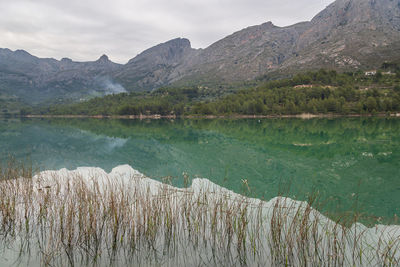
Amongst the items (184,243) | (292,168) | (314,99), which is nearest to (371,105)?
(314,99)

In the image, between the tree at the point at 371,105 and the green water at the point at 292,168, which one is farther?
the tree at the point at 371,105

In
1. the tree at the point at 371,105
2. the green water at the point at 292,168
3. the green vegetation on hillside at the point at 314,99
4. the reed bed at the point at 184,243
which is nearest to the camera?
the reed bed at the point at 184,243

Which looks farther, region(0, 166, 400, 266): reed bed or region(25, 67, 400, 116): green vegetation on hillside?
region(25, 67, 400, 116): green vegetation on hillside

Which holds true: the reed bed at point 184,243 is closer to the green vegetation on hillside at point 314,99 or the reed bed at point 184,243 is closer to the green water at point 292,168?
the green water at point 292,168

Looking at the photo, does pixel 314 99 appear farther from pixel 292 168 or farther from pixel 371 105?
pixel 292 168

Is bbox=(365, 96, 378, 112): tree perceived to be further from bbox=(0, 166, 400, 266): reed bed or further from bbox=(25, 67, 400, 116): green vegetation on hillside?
bbox=(0, 166, 400, 266): reed bed

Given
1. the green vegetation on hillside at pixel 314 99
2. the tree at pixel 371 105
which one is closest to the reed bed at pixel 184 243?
the tree at pixel 371 105

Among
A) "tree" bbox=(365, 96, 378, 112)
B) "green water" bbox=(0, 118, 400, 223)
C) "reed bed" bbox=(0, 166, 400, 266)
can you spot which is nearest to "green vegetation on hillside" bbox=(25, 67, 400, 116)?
"tree" bbox=(365, 96, 378, 112)

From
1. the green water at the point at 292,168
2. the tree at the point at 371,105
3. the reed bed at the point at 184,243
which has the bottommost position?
the green water at the point at 292,168

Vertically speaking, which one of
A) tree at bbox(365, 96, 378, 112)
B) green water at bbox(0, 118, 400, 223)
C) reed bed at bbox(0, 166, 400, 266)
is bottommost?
green water at bbox(0, 118, 400, 223)

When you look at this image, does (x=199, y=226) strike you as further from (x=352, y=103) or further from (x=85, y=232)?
(x=352, y=103)

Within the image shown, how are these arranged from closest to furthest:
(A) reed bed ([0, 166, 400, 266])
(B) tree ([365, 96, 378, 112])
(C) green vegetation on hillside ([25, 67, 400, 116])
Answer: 1. (A) reed bed ([0, 166, 400, 266])
2. (B) tree ([365, 96, 378, 112])
3. (C) green vegetation on hillside ([25, 67, 400, 116])

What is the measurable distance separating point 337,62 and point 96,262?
200m

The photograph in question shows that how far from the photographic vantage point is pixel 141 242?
609 centimetres
